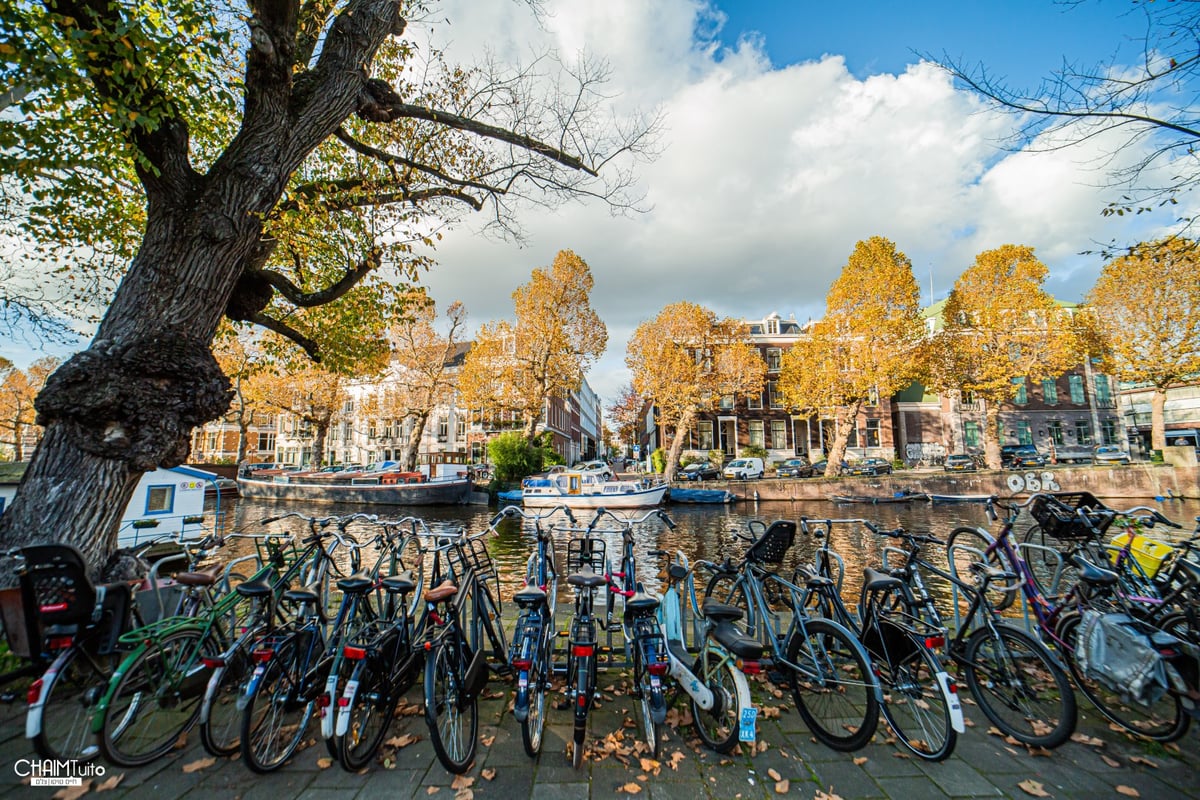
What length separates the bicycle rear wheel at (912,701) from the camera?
2.58m

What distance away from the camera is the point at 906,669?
292cm

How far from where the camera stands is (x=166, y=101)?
4016 mm

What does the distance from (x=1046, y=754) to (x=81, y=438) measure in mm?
6481

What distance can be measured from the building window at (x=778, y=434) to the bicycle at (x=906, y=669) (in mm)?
34053

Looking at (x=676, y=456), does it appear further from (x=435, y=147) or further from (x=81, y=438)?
(x=81, y=438)

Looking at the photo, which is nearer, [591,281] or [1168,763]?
[1168,763]

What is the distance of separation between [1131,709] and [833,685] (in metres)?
1.98

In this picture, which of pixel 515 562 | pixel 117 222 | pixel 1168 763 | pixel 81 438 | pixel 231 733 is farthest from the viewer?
pixel 515 562

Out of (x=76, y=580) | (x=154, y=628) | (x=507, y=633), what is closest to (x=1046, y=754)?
(x=507, y=633)

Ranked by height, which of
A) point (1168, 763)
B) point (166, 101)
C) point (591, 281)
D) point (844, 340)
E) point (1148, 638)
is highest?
point (591, 281)

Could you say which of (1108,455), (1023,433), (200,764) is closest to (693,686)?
(200,764)

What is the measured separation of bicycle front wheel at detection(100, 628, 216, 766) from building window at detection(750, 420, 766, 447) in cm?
3552

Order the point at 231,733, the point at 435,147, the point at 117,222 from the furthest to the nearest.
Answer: the point at 435,147
the point at 117,222
the point at 231,733

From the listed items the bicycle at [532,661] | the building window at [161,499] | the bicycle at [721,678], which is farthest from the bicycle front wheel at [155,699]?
the building window at [161,499]
